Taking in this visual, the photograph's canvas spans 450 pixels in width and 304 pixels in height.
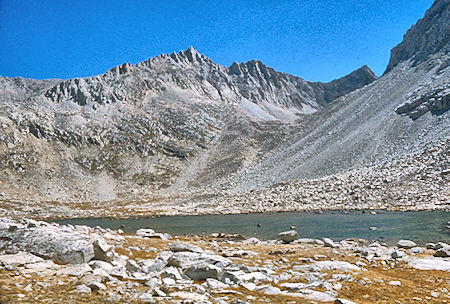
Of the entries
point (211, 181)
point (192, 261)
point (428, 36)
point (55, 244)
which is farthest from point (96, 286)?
point (428, 36)

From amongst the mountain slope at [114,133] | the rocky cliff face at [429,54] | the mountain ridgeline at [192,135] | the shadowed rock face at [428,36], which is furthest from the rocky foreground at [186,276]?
the shadowed rock face at [428,36]

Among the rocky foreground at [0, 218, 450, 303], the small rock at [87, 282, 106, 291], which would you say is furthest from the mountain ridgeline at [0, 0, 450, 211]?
the small rock at [87, 282, 106, 291]

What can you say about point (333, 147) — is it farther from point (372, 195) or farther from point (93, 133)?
point (93, 133)

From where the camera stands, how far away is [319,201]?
171 feet

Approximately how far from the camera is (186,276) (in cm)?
1091

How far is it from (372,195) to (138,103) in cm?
13509

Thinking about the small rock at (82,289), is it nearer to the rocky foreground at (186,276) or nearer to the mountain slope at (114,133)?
the rocky foreground at (186,276)

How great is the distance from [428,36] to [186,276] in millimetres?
131294

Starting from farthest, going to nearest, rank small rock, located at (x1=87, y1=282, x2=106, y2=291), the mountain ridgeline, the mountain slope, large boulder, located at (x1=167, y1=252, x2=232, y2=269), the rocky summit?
the mountain slope
the mountain ridgeline
large boulder, located at (x1=167, y1=252, x2=232, y2=269)
the rocky summit
small rock, located at (x1=87, y1=282, x2=106, y2=291)

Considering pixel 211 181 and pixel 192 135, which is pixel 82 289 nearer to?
pixel 211 181

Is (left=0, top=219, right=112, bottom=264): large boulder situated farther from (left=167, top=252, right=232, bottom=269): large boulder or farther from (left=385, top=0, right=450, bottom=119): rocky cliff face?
(left=385, top=0, right=450, bottom=119): rocky cliff face

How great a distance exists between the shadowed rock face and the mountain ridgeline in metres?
0.49

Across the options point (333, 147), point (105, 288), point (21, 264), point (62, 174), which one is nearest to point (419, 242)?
point (105, 288)

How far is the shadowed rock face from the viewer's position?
9794 cm
